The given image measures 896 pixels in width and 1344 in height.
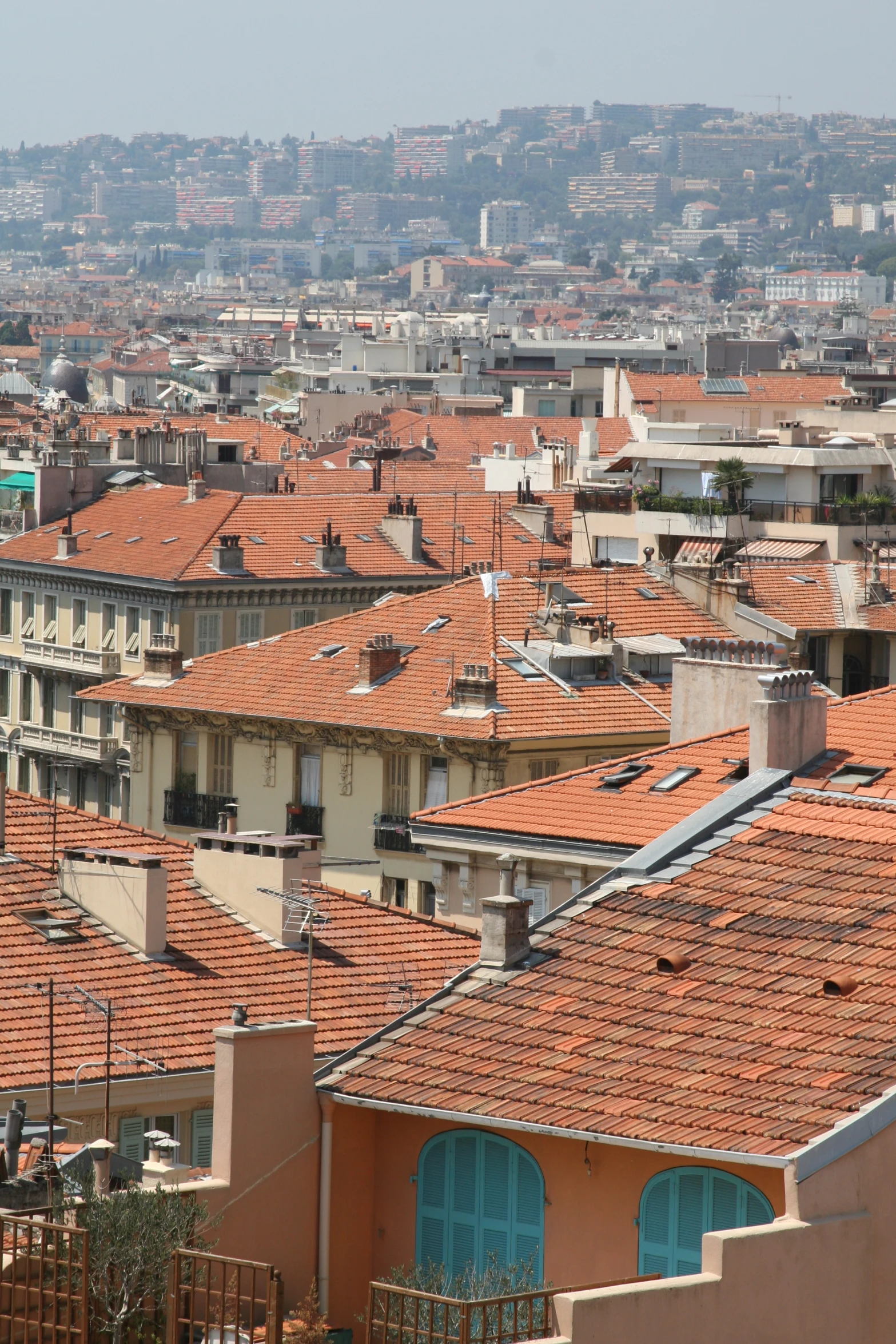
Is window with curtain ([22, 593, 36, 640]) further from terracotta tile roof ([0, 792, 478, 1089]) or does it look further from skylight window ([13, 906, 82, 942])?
skylight window ([13, 906, 82, 942])

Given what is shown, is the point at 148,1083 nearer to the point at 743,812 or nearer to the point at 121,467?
the point at 743,812

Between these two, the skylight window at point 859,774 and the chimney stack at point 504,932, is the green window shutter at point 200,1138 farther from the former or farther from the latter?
the skylight window at point 859,774

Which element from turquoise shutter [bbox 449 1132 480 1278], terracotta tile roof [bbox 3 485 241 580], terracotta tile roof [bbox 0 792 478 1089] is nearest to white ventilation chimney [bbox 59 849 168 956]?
terracotta tile roof [bbox 0 792 478 1089]

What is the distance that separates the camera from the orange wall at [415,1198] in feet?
47.6

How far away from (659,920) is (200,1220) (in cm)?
389

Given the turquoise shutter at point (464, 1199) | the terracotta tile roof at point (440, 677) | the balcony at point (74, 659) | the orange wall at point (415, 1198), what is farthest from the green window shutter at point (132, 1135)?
the balcony at point (74, 659)

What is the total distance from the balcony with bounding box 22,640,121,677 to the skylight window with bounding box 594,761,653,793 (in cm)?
2636

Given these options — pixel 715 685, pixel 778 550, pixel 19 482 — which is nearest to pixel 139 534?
pixel 778 550

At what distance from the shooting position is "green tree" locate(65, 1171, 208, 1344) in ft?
44.5

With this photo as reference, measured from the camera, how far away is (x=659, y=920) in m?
16.8

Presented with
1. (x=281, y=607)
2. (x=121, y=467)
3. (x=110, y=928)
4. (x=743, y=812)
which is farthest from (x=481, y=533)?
(x=743, y=812)

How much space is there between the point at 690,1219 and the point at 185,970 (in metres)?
8.94

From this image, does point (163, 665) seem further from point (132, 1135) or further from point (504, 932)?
point (504, 932)

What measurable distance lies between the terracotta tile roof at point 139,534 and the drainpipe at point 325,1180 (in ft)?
126
